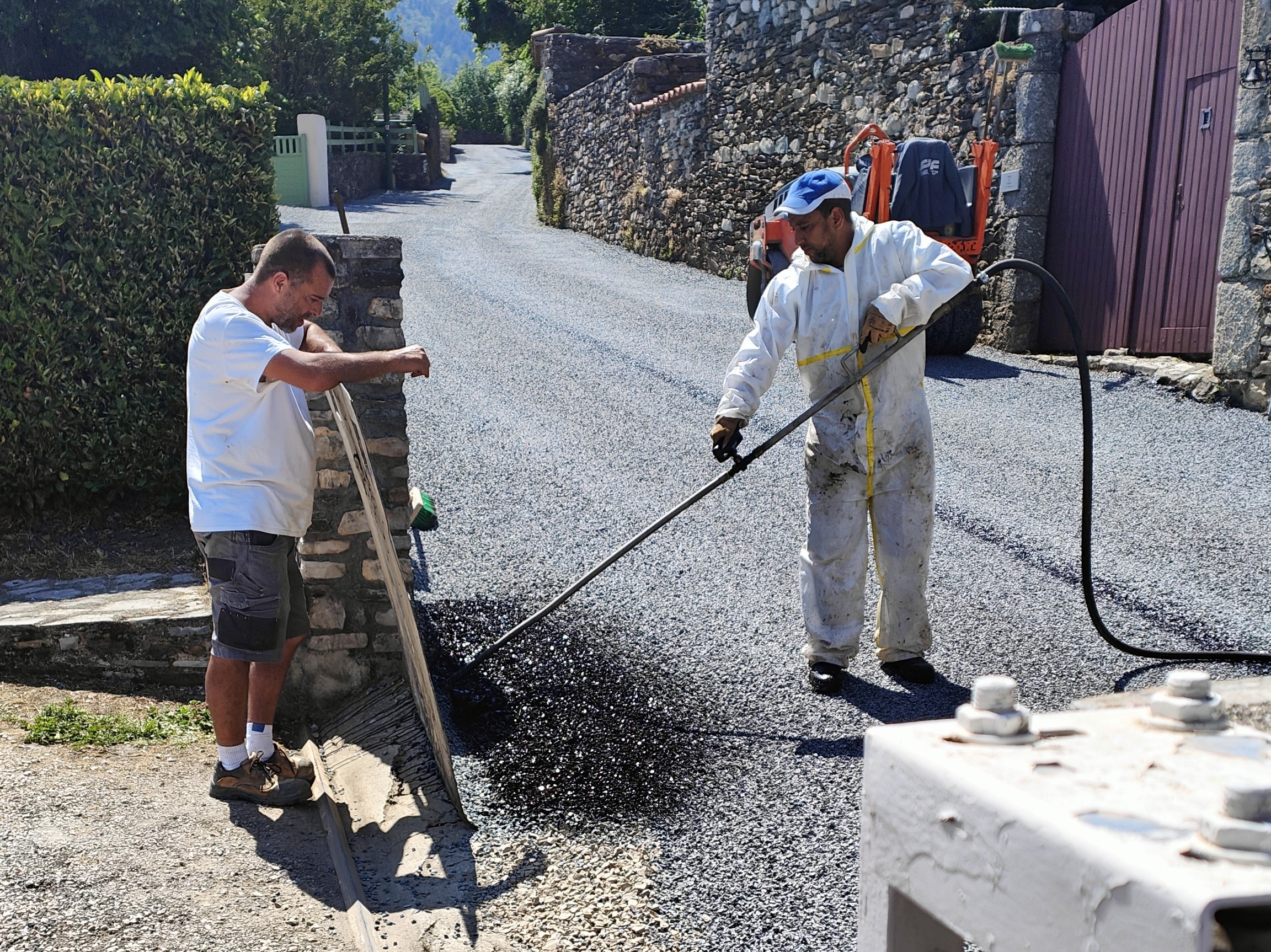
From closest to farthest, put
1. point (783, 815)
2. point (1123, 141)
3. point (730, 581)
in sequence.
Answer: point (783, 815) < point (730, 581) < point (1123, 141)

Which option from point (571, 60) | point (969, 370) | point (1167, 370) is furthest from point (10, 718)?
point (571, 60)

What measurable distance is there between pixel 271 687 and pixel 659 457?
12.6ft

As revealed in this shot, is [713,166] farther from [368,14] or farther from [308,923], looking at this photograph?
[368,14]

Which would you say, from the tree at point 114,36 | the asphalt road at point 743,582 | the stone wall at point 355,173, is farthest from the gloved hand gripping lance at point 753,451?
the stone wall at point 355,173

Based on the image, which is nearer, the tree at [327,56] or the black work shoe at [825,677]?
the black work shoe at [825,677]

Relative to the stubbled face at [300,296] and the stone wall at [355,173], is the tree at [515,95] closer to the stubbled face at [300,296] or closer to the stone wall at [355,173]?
the stone wall at [355,173]

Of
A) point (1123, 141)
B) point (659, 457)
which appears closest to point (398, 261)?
point (659, 457)

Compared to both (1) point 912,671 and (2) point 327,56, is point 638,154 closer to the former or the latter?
(2) point 327,56

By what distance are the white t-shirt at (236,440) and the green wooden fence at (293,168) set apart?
828 inches

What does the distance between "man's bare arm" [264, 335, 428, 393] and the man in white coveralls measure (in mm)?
1288

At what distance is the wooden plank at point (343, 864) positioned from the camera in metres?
3.01

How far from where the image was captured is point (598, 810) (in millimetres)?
3559

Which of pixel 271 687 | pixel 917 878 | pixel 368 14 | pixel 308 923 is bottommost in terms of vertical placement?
pixel 308 923

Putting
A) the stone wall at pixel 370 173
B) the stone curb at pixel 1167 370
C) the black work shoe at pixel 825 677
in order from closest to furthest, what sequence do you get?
the black work shoe at pixel 825 677, the stone curb at pixel 1167 370, the stone wall at pixel 370 173
